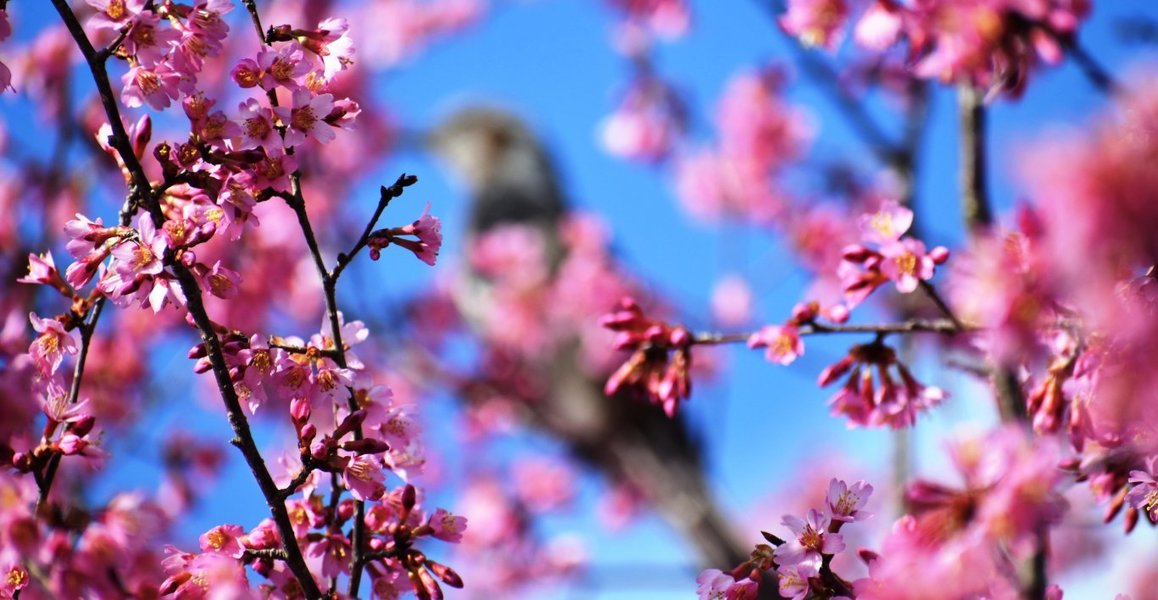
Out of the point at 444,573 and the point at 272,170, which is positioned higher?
the point at 272,170

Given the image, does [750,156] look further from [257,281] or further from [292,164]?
[292,164]

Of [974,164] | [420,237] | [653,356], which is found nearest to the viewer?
[420,237]

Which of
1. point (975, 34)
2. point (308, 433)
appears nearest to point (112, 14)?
point (308, 433)

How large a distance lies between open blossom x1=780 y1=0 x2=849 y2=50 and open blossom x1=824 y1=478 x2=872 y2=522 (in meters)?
1.09

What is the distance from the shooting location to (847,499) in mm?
1348

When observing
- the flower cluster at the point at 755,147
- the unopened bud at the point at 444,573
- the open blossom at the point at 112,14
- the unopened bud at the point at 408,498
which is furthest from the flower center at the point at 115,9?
the flower cluster at the point at 755,147

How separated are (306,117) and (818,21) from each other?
1.20 m

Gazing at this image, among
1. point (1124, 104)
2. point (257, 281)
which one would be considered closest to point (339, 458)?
point (1124, 104)

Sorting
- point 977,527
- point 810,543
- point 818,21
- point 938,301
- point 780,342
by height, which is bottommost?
point 977,527

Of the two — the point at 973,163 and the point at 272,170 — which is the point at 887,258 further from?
the point at 272,170

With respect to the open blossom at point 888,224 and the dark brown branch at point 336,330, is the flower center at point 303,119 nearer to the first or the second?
the dark brown branch at point 336,330

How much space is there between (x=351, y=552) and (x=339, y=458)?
0.16 metres

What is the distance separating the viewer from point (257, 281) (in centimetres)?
434

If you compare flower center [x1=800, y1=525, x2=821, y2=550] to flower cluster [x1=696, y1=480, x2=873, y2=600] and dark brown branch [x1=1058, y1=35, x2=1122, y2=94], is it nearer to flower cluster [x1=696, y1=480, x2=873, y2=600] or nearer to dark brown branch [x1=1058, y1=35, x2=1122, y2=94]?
flower cluster [x1=696, y1=480, x2=873, y2=600]
